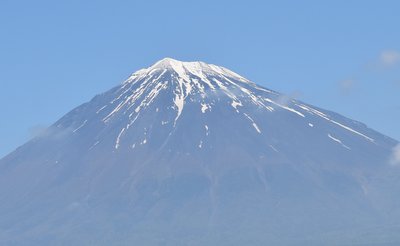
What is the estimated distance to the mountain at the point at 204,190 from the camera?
16762cm

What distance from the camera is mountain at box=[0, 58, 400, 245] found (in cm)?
16762

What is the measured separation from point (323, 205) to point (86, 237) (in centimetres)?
3386

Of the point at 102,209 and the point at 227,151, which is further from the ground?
the point at 227,151

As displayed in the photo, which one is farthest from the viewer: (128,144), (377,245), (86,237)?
(128,144)

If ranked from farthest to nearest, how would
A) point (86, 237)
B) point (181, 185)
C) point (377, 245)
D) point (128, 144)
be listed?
point (128, 144) → point (181, 185) → point (86, 237) → point (377, 245)

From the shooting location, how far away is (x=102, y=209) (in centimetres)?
17888

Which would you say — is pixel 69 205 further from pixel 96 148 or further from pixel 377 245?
pixel 377 245

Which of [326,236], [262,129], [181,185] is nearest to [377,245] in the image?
[326,236]

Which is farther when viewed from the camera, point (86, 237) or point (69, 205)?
point (69, 205)

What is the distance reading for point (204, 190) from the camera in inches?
7072

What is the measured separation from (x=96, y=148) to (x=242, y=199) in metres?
30.5

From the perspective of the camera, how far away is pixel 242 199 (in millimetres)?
176750

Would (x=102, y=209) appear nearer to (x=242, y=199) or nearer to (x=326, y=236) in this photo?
Result: (x=242, y=199)

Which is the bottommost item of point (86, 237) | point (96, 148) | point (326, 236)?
point (86, 237)
